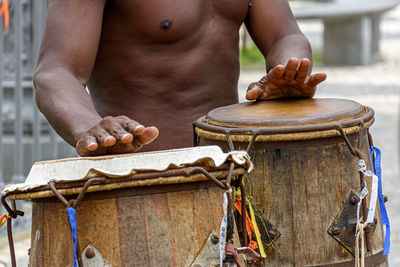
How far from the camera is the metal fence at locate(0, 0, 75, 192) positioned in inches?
185

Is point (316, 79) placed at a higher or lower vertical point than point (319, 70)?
higher

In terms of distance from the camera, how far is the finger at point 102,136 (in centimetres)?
168

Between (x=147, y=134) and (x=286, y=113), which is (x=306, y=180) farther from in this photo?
(x=147, y=134)

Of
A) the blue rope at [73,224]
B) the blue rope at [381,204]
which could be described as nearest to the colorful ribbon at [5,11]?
the blue rope at [381,204]

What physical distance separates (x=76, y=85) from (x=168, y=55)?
49 centimetres

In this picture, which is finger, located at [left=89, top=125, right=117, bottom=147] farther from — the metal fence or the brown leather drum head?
the metal fence

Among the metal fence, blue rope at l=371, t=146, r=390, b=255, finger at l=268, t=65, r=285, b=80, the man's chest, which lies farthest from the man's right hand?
the metal fence

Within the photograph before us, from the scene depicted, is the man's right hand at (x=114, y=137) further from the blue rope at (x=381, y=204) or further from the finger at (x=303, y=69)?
the blue rope at (x=381, y=204)

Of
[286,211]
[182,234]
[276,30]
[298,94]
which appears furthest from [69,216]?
[276,30]

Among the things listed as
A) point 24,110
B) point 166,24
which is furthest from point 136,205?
point 24,110

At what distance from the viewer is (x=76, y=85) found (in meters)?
2.12

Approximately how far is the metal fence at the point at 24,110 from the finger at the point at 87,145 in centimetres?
300

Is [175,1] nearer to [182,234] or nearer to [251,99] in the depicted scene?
[251,99]

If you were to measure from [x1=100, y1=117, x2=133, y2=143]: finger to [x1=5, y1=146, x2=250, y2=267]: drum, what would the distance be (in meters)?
0.04
